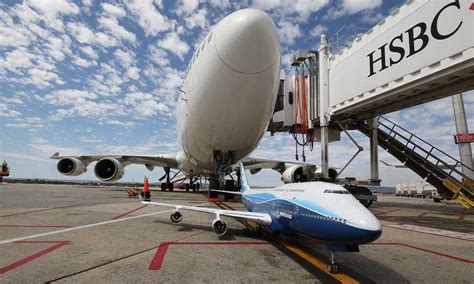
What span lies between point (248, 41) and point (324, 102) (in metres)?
8.78

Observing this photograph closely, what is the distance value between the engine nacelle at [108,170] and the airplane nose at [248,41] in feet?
49.8

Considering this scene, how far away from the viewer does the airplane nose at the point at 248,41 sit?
1069cm

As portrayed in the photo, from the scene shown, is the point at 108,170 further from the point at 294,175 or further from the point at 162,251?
the point at 162,251

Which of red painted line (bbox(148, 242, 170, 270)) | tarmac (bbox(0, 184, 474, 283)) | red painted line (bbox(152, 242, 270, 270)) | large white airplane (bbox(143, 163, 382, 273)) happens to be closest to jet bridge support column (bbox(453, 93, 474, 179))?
tarmac (bbox(0, 184, 474, 283))

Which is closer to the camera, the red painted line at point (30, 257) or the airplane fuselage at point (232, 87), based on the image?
the red painted line at point (30, 257)

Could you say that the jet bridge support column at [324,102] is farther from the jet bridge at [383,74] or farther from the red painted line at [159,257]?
the red painted line at [159,257]

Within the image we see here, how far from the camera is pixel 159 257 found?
628cm

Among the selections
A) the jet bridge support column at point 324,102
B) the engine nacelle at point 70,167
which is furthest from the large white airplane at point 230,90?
the engine nacelle at point 70,167

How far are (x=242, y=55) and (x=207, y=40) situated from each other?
1840 mm

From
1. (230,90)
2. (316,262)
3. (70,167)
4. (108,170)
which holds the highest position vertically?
(230,90)

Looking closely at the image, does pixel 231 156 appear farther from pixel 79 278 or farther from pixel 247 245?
pixel 79 278

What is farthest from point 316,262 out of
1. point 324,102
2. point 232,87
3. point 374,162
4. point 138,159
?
point 138,159

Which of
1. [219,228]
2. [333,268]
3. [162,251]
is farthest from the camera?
[219,228]

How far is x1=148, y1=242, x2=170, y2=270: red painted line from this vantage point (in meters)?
5.63
